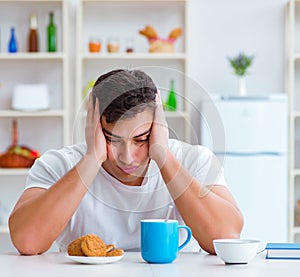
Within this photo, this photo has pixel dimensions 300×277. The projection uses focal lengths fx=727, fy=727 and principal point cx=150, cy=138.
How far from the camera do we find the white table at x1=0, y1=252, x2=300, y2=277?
1.66 m

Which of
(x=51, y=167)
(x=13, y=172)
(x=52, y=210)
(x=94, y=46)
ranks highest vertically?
(x=94, y=46)

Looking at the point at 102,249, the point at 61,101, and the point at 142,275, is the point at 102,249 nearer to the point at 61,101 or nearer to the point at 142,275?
the point at 142,275

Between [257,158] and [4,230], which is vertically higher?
[257,158]

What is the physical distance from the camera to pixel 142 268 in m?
1.75

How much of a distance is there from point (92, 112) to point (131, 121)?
0.69 ft

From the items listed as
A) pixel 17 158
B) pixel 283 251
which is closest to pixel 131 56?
pixel 17 158

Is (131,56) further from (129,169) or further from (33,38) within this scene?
(129,169)

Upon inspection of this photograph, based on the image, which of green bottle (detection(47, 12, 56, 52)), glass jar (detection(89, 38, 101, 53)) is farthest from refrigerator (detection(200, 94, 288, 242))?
green bottle (detection(47, 12, 56, 52))

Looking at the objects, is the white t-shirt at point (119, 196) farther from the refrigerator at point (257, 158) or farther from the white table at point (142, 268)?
the refrigerator at point (257, 158)

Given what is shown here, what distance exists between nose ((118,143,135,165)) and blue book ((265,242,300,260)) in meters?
0.46

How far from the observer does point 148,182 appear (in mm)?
2055

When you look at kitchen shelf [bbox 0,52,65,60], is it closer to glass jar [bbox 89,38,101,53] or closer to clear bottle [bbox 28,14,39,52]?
clear bottle [bbox 28,14,39,52]

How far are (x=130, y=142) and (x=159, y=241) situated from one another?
0.27 m

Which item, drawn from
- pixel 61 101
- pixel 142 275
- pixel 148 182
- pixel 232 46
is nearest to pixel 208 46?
pixel 232 46
